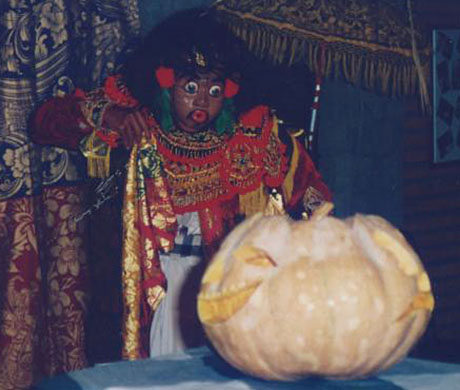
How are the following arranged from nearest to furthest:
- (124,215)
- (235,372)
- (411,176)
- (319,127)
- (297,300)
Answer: (297,300) < (235,372) < (124,215) < (319,127) < (411,176)

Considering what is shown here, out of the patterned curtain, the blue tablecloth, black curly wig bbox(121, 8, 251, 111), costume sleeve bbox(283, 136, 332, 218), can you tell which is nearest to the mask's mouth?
black curly wig bbox(121, 8, 251, 111)

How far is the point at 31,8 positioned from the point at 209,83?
957 mm

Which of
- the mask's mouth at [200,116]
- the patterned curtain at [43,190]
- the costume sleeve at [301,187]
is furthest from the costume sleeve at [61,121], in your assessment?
the costume sleeve at [301,187]

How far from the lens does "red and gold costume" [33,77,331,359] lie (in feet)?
15.0

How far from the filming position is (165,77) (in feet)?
15.3

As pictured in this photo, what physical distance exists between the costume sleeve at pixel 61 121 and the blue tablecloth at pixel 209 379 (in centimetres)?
211

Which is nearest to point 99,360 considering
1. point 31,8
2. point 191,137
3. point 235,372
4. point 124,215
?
point 124,215

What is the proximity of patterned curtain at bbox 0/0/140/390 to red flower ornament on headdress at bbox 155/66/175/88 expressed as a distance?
1.75 ft

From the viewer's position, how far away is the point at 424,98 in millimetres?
3654

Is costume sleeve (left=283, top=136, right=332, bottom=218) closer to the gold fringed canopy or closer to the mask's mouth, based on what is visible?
the mask's mouth

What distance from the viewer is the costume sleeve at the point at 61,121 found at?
4656 mm

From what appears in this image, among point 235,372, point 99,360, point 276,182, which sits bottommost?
point 99,360

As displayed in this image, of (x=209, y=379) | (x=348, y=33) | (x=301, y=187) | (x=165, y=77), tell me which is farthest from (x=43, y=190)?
(x=209, y=379)

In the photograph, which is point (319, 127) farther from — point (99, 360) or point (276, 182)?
point (99, 360)
